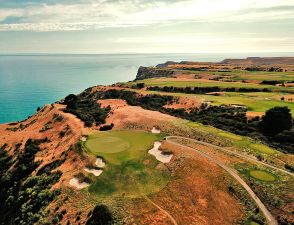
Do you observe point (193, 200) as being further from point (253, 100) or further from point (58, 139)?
point (253, 100)

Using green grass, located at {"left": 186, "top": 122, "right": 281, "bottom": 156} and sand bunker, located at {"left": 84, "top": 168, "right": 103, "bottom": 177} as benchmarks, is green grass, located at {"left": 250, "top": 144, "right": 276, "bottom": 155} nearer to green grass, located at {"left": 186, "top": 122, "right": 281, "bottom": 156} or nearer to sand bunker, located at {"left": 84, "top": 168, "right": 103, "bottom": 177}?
green grass, located at {"left": 186, "top": 122, "right": 281, "bottom": 156}

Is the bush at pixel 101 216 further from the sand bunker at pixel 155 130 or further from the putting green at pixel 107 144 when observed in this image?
the sand bunker at pixel 155 130

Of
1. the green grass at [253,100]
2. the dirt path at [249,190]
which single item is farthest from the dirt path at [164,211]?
the green grass at [253,100]

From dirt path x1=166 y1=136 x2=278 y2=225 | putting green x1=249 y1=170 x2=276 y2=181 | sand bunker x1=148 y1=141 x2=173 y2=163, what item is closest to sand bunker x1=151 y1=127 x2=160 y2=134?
sand bunker x1=148 y1=141 x2=173 y2=163

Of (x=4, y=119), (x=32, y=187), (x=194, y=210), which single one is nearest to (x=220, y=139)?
(x=194, y=210)

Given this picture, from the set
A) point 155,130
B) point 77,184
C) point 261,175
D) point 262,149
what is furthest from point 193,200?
point 155,130

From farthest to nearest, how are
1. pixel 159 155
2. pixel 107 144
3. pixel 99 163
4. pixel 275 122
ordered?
pixel 275 122, pixel 107 144, pixel 159 155, pixel 99 163

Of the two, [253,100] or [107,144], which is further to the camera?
[253,100]
